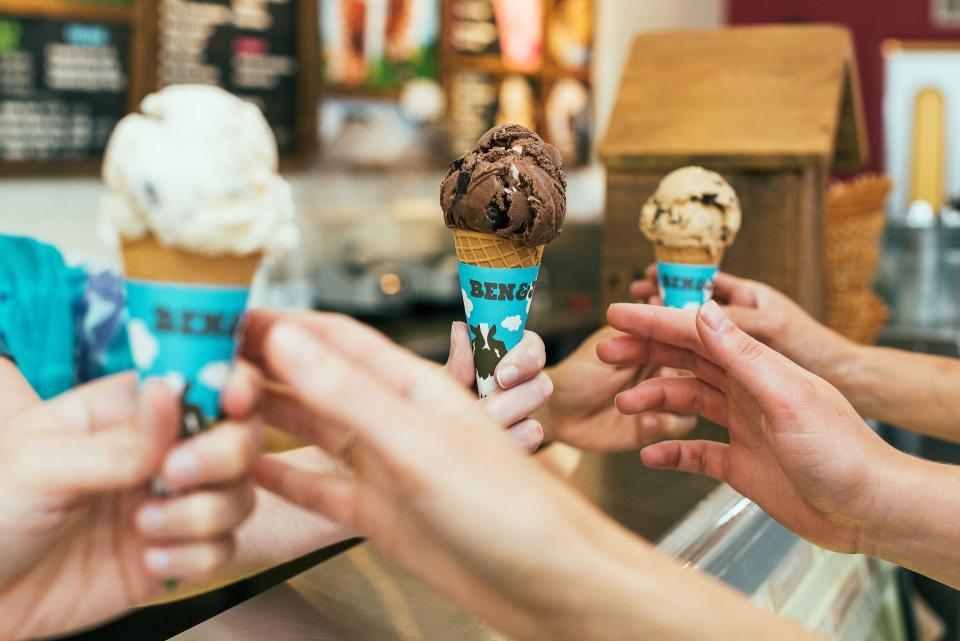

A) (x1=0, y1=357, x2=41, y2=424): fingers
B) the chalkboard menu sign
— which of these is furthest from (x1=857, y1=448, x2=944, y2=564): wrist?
the chalkboard menu sign

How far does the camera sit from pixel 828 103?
1980mm

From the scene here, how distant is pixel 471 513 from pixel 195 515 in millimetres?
214

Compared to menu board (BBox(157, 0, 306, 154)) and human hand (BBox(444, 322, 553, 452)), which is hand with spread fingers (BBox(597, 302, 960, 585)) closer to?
human hand (BBox(444, 322, 553, 452))

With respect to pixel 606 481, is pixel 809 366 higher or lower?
higher

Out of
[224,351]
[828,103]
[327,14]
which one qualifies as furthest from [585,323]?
[224,351]

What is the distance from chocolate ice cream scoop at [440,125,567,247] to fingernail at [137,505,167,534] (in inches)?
21.1

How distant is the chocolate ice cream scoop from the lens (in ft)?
3.44

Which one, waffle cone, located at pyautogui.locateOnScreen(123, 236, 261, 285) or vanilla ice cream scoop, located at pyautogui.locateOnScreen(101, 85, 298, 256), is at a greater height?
vanilla ice cream scoop, located at pyautogui.locateOnScreen(101, 85, 298, 256)

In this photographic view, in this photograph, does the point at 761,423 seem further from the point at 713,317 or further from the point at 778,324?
the point at 778,324

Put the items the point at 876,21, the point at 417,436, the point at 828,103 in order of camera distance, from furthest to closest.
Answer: the point at 876,21, the point at 828,103, the point at 417,436

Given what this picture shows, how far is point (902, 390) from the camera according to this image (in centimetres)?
174

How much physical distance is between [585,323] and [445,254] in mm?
823

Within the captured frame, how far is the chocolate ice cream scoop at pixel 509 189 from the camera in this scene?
1.05 m

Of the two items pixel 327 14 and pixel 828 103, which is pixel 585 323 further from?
pixel 828 103
